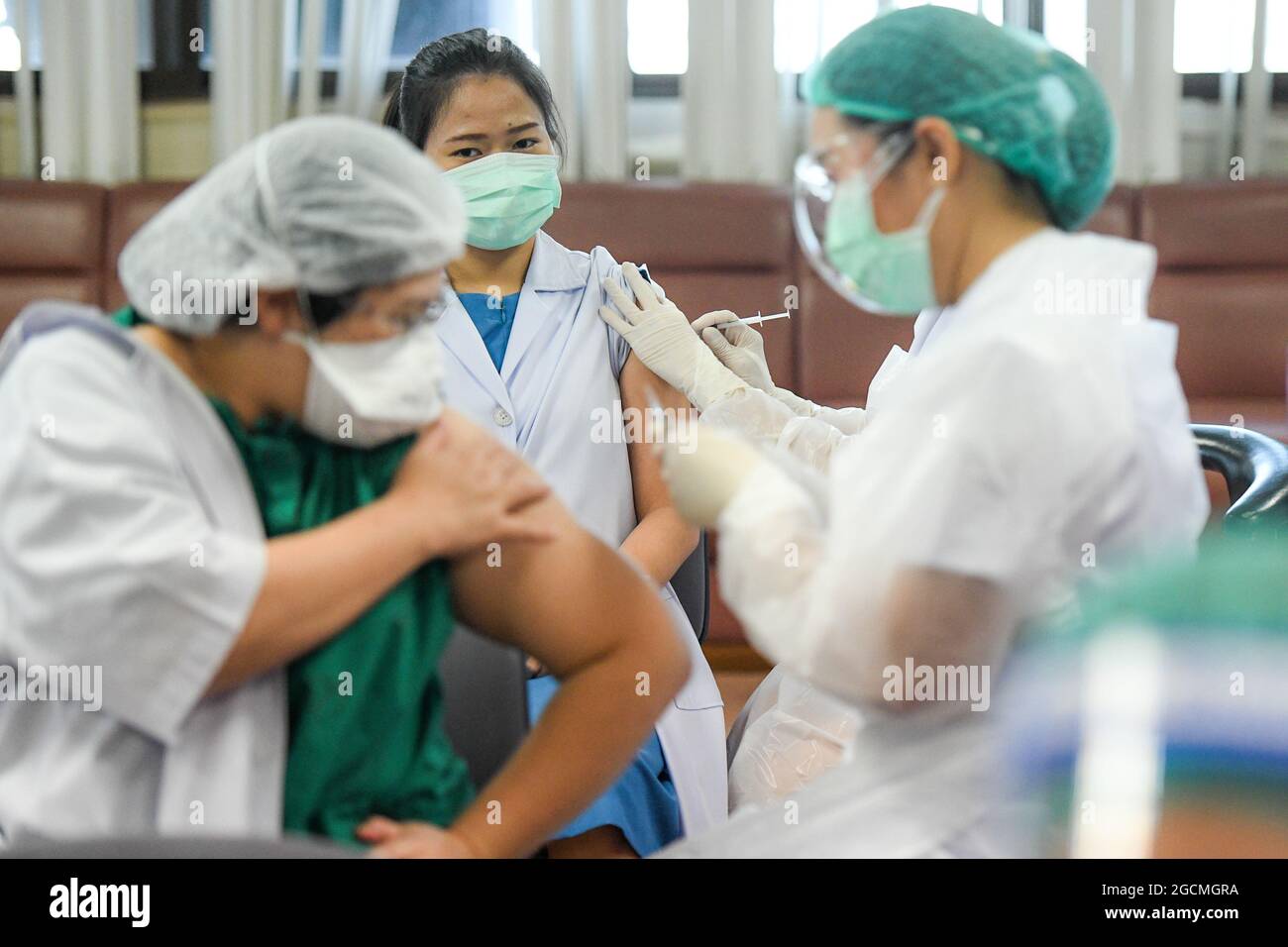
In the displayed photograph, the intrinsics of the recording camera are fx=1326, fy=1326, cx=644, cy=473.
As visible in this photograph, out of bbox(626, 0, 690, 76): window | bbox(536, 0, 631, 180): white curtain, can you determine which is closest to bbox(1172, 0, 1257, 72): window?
bbox(626, 0, 690, 76): window

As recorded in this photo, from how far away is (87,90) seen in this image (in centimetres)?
365

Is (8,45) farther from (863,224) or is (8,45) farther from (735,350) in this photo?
(863,224)

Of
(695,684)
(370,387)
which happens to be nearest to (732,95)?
(695,684)

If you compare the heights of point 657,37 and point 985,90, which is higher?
point 657,37

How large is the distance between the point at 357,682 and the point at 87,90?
125 inches

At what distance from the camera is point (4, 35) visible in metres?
3.72

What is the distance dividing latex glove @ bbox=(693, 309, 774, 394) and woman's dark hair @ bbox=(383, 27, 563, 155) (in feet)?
1.11

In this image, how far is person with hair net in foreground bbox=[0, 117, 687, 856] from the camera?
3.07ft

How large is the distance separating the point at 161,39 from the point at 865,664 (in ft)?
11.6

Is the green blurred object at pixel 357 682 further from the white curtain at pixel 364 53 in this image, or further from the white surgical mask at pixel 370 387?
the white curtain at pixel 364 53

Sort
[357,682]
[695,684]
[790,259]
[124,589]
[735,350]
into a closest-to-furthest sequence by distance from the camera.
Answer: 1. [124,589]
2. [357,682]
3. [695,684]
4. [735,350]
5. [790,259]

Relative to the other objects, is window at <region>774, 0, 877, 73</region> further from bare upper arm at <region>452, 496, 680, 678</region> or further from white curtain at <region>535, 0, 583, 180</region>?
bare upper arm at <region>452, 496, 680, 678</region>
